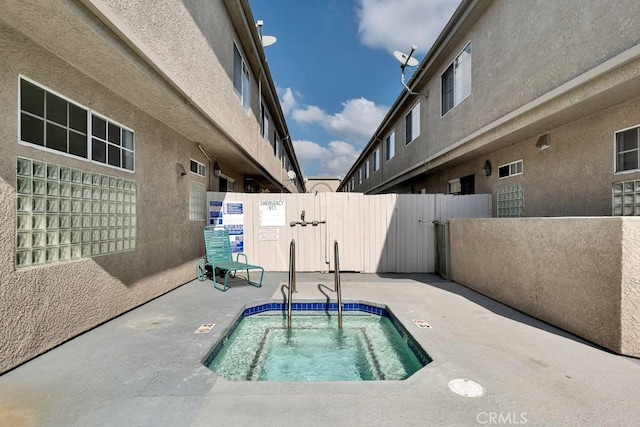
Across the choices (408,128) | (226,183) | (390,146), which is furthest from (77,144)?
(390,146)

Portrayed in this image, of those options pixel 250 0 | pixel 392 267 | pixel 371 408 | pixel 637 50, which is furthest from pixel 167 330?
pixel 250 0

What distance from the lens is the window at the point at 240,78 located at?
775 centimetres

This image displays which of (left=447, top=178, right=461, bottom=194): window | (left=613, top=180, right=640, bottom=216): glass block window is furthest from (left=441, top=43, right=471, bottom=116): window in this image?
(left=613, top=180, right=640, bottom=216): glass block window

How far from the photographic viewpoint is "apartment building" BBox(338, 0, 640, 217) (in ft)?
13.9

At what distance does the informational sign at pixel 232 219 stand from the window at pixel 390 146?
9453mm

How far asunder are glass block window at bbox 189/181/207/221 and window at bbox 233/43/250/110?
8.64 feet

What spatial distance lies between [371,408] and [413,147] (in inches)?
420

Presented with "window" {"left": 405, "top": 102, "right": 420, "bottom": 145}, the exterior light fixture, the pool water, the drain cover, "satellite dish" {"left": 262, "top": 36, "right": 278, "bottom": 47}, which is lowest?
the pool water

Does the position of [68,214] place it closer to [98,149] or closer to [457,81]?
[98,149]

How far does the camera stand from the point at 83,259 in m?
3.81

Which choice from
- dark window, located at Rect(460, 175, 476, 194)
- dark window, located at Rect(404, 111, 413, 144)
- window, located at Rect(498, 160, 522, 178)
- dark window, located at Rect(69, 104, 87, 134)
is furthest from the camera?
dark window, located at Rect(404, 111, 413, 144)

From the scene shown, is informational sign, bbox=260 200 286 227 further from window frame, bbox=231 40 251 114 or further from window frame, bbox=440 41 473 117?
window frame, bbox=440 41 473 117

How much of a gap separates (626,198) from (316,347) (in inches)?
192

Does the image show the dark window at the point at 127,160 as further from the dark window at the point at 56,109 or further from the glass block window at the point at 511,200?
the glass block window at the point at 511,200
